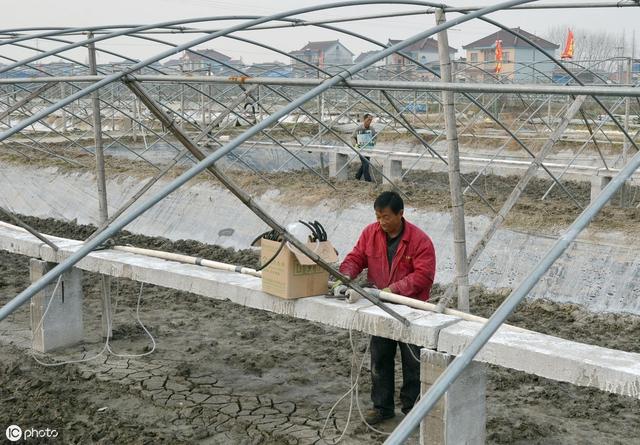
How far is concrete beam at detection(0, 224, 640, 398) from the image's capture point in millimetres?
4148

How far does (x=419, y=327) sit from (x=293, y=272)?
0.93 meters

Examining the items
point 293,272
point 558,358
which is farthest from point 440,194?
point 558,358

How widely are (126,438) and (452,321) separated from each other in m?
2.14

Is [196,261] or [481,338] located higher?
[481,338]

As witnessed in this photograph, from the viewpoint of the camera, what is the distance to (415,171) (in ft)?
56.2

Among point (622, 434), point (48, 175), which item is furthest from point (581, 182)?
point (622, 434)

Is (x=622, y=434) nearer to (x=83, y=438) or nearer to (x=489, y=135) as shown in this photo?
(x=83, y=438)

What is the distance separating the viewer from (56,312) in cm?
707

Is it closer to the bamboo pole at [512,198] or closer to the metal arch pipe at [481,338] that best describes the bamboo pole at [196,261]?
the bamboo pole at [512,198]

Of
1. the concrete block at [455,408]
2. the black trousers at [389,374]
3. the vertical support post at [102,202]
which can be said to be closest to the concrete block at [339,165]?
the vertical support post at [102,202]

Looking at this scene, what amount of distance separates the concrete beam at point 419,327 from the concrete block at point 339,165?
392 inches

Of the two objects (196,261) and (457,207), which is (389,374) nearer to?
(457,207)

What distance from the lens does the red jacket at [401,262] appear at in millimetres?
5117

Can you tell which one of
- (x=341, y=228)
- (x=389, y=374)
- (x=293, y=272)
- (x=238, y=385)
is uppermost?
(x=293, y=272)
